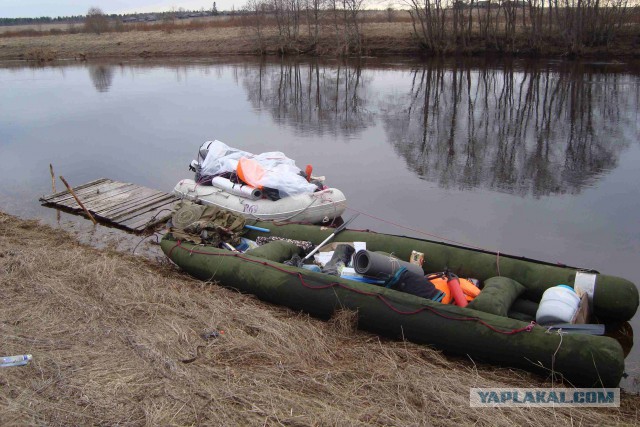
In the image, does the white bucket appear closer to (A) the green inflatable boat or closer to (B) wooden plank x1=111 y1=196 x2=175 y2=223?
(A) the green inflatable boat

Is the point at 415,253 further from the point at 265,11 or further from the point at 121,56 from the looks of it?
→ the point at 121,56

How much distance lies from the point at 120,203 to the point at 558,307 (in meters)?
7.18

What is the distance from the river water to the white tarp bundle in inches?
42.8

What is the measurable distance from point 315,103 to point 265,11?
2172 centimetres

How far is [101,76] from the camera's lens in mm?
28469

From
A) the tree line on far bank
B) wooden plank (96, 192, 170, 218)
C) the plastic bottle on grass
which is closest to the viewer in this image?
the plastic bottle on grass

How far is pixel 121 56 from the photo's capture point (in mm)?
40094

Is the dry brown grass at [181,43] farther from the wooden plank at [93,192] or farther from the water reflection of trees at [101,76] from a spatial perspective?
the wooden plank at [93,192]

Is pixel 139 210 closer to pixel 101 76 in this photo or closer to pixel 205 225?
pixel 205 225

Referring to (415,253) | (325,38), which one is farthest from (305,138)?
(325,38)

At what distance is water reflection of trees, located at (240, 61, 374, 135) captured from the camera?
1554cm

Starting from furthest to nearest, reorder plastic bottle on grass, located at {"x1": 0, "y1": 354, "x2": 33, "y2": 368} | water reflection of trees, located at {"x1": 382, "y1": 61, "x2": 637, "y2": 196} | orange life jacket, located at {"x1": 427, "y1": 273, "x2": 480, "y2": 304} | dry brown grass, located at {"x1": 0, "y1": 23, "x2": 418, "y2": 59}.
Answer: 1. dry brown grass, located at {"x1": 0, "y1": 23, "x2": 418, "y2": 59}
2. water reflection of trees, located at {"x1": 382, "y1": 61, "x2": 637, "y2": 196}
3. orange life jacket, located at {"x1": 427, "y1": 273, "x2": 480, "y2": 304}
4. plastic bottle on grass, located at {"x1": 0, "y1": 354, "x2": 33, "y2": 368}

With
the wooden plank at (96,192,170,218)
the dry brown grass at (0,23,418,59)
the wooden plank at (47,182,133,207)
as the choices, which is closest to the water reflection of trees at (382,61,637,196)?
the wooden plank at (96,192,170,218)

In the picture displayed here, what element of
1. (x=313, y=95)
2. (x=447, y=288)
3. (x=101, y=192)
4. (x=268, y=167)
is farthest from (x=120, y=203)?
(x=313, y=95)
